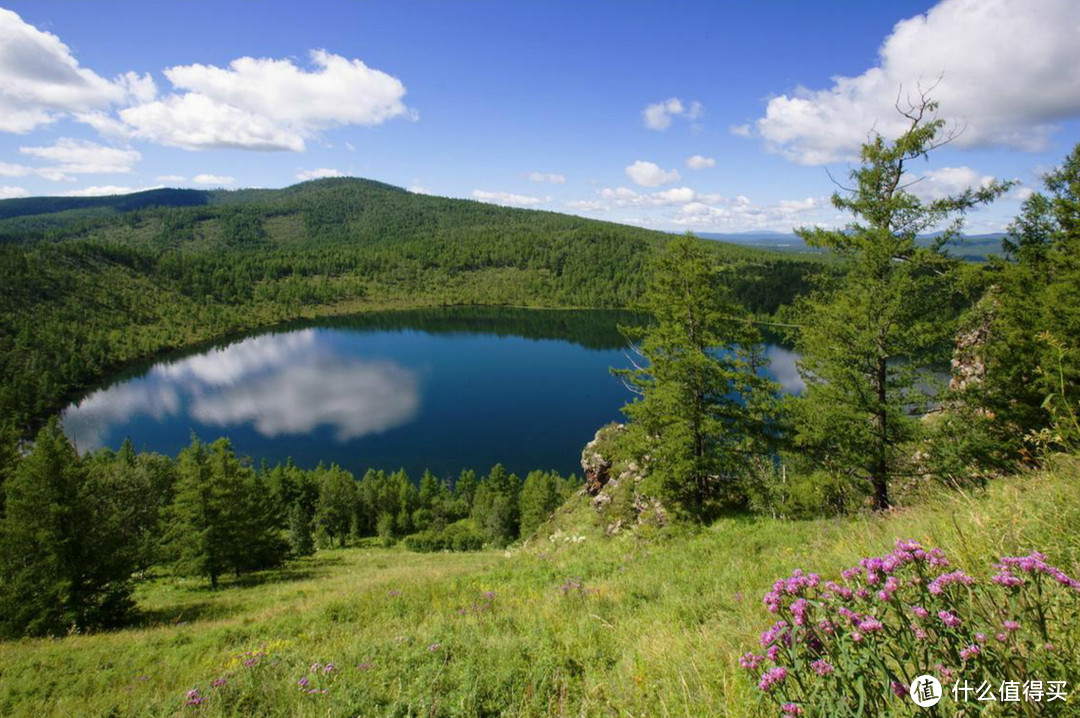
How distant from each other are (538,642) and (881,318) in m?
10.1

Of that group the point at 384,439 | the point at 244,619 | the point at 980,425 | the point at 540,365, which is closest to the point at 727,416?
the point at 980,425

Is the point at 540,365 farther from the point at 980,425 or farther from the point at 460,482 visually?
the point at 980,425

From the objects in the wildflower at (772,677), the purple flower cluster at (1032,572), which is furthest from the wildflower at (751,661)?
the purple flower cluster at (1032,572)

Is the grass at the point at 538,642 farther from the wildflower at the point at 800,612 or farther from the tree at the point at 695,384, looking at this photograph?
the tree at the point at 695,384

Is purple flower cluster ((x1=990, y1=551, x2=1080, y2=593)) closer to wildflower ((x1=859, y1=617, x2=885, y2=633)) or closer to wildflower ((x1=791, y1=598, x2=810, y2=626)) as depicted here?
wildflower ((x1=859, y1=617, x2=885, y2=633))

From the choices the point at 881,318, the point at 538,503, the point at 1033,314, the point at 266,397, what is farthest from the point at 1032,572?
the point at 266,397

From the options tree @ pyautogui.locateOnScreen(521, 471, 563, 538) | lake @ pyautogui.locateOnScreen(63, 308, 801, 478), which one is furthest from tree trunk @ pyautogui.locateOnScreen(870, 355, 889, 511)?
lake @ pyautogui.locateOnScreen(63, 308, 801, 478)

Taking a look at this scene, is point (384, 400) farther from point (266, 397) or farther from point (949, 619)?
point (949, 619)

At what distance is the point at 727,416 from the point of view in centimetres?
1362

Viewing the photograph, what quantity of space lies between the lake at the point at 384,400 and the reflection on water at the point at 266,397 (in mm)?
292

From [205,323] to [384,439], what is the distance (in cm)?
12690

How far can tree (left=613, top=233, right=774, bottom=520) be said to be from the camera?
13.2 m

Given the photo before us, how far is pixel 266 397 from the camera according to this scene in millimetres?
98250

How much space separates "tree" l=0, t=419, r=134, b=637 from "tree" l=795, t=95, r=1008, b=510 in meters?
19.3
